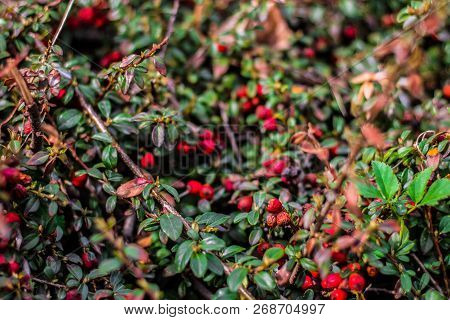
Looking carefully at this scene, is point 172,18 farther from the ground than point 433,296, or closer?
farther from the ground

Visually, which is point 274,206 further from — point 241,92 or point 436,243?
point 241,92

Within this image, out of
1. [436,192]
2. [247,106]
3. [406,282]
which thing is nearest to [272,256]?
[406,282]

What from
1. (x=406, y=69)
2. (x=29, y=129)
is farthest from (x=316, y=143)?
(x=29, y=129)

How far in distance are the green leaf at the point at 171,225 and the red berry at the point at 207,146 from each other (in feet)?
1.81

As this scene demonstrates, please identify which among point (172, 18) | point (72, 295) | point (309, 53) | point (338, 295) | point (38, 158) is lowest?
point (338, 295)

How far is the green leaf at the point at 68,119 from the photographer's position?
155 centimetres

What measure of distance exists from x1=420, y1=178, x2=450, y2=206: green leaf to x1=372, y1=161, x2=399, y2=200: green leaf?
9 cm

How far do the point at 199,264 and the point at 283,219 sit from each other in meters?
0.32

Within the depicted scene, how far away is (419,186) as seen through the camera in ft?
4.10

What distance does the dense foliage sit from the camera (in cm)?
123

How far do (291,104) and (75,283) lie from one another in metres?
1.19
